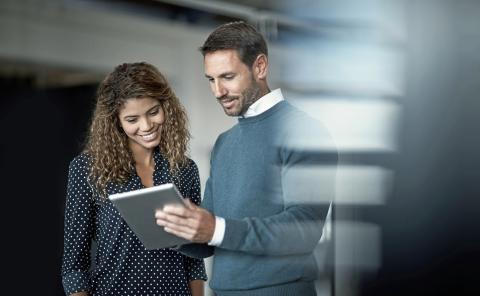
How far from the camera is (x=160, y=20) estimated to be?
8.65 feet

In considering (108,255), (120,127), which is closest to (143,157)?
(120,127)

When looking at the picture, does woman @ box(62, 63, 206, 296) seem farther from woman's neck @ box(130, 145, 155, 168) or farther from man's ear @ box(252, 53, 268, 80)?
man's ear @ box(252, 53, 268, 80)

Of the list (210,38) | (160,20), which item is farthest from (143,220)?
(160,20)

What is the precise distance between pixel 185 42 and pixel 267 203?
1680mm

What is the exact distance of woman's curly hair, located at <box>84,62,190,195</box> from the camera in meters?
1.21

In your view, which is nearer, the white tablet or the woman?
the white tablet

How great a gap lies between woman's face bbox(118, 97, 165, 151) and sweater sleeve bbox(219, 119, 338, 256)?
25cm

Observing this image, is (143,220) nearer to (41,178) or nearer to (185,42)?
(41,178)

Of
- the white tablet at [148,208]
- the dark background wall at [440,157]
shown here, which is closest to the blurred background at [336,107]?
the dark background wall at [440,157]

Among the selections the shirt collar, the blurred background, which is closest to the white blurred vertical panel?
the blurred background

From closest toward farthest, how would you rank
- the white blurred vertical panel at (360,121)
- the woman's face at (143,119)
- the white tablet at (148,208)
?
1. the white tablet at (148,208)
2. the woman's face at (143,119)
3. the white blurred vertical panel at (360,121)

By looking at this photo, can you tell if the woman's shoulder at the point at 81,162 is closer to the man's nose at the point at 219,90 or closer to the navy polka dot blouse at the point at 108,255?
the navy polka dot blouse at the point at 108,255

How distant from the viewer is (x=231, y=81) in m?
1.10

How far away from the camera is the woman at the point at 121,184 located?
121 centimetres
